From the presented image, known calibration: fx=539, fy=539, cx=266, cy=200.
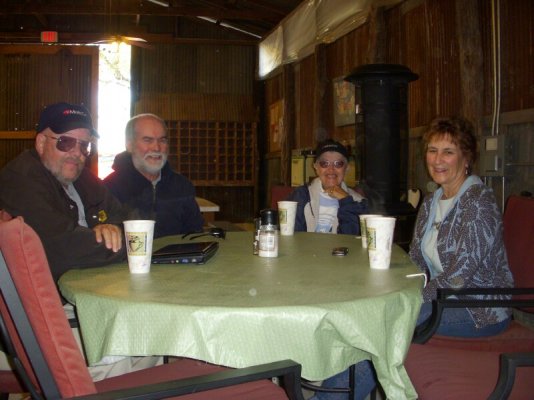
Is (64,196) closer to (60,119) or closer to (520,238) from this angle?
(60,119)

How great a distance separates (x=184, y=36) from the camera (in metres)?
10.8

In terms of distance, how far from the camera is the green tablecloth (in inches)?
44.9

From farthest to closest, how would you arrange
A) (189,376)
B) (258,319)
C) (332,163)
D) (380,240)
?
(332,163), (380,240), (189,376), (258,319)

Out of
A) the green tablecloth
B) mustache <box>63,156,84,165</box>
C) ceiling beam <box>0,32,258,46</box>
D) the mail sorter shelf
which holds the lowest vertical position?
the green tablecloth

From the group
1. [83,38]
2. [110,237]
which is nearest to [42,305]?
[110,237]

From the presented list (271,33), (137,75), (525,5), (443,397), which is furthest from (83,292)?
(137,75)

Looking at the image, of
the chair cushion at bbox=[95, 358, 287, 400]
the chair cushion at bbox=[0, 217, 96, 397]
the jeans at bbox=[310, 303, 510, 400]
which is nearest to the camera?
the chair cushion at bbox=[0, 217, 96, 397]

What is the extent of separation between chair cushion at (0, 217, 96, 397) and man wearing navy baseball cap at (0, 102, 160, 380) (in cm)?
67

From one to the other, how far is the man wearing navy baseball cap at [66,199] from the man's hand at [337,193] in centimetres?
120

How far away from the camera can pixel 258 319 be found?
44.8 inches

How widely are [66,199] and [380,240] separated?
1283mm

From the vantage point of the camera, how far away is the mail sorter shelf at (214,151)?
10422 millimetres

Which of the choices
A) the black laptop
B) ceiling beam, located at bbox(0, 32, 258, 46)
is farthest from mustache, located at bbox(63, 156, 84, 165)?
ceiling beam, located at bbox(0, 32, 258, 46)

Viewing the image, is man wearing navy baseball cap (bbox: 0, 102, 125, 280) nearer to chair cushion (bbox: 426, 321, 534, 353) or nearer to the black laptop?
the black laptop
